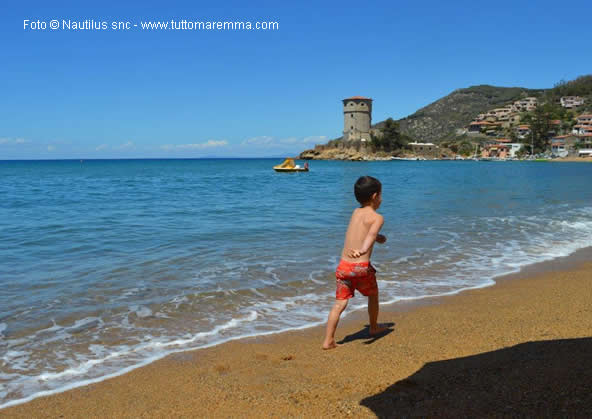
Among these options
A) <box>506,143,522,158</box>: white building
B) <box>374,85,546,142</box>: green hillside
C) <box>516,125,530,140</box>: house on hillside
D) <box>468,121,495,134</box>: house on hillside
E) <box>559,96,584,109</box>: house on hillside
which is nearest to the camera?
<box>506,143,522,158</box>: white building

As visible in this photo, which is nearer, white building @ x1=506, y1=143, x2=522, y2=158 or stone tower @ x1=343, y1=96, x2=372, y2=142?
white building @ x1=506, y1=143, x2=522, y2=158

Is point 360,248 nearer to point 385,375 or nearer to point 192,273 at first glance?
point 385,375

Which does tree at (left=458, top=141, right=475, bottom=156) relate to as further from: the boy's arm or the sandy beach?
the boy's arm

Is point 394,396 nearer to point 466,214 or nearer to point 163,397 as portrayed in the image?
point 163,397

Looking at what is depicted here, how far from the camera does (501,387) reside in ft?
8.40

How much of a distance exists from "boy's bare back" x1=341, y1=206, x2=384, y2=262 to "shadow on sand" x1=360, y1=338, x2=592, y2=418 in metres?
0.97

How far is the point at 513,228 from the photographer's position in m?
10.5

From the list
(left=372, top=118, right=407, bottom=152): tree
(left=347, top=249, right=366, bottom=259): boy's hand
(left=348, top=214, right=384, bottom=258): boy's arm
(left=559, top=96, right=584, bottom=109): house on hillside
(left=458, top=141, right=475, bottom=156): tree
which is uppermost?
(left=559, top=96, right=584, bottom=109): house on hillside

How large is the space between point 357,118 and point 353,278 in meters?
105

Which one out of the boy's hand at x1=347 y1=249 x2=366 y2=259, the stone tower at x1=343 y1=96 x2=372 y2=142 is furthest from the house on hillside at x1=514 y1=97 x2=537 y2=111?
the boy's hand at x1=347 y1=249 x2=366 y2=259

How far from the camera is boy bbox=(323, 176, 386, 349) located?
355 centimetres

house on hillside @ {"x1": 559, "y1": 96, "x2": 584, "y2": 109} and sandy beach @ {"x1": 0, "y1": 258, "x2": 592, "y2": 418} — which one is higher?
house on hillside @ {"x1": 559, "y1": 96, "x2": 584, "y2": 109}

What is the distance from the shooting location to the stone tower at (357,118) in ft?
338

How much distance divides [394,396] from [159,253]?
19.6 feet
